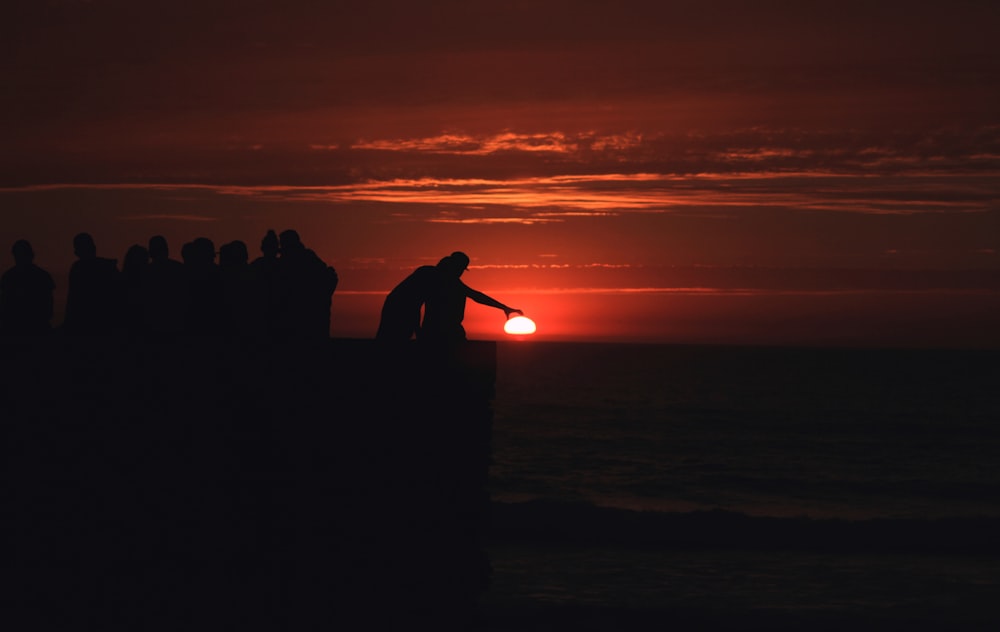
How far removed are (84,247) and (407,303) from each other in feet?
A: 10.4

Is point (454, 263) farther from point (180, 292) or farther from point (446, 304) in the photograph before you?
point (180, 292)

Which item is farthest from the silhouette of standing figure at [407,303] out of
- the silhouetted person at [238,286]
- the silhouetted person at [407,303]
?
the silhouetted person at [238,286]

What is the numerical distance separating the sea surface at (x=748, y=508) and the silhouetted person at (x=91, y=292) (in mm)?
11457

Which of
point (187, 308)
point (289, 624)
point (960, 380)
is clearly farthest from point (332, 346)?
point (960, 380)

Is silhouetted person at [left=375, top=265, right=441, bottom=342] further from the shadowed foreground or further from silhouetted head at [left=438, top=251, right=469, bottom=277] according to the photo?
the shadowed foreground

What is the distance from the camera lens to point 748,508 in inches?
1512

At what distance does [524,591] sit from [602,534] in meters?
9.32

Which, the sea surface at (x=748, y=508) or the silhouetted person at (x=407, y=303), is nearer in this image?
the silhouetted person at (x=407, y=303)

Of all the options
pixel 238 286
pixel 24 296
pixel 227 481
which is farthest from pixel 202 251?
pixel 227 481

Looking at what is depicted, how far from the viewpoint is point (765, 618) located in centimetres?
2097

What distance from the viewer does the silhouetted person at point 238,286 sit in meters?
11.4

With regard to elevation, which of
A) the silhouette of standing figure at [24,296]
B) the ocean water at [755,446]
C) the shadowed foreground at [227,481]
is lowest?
the ocean water at [755,446]

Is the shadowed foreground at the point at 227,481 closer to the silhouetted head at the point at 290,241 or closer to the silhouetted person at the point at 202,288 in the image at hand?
the silhouetted person at the point at 202,288

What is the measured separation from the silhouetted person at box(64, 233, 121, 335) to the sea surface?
1146 cm
